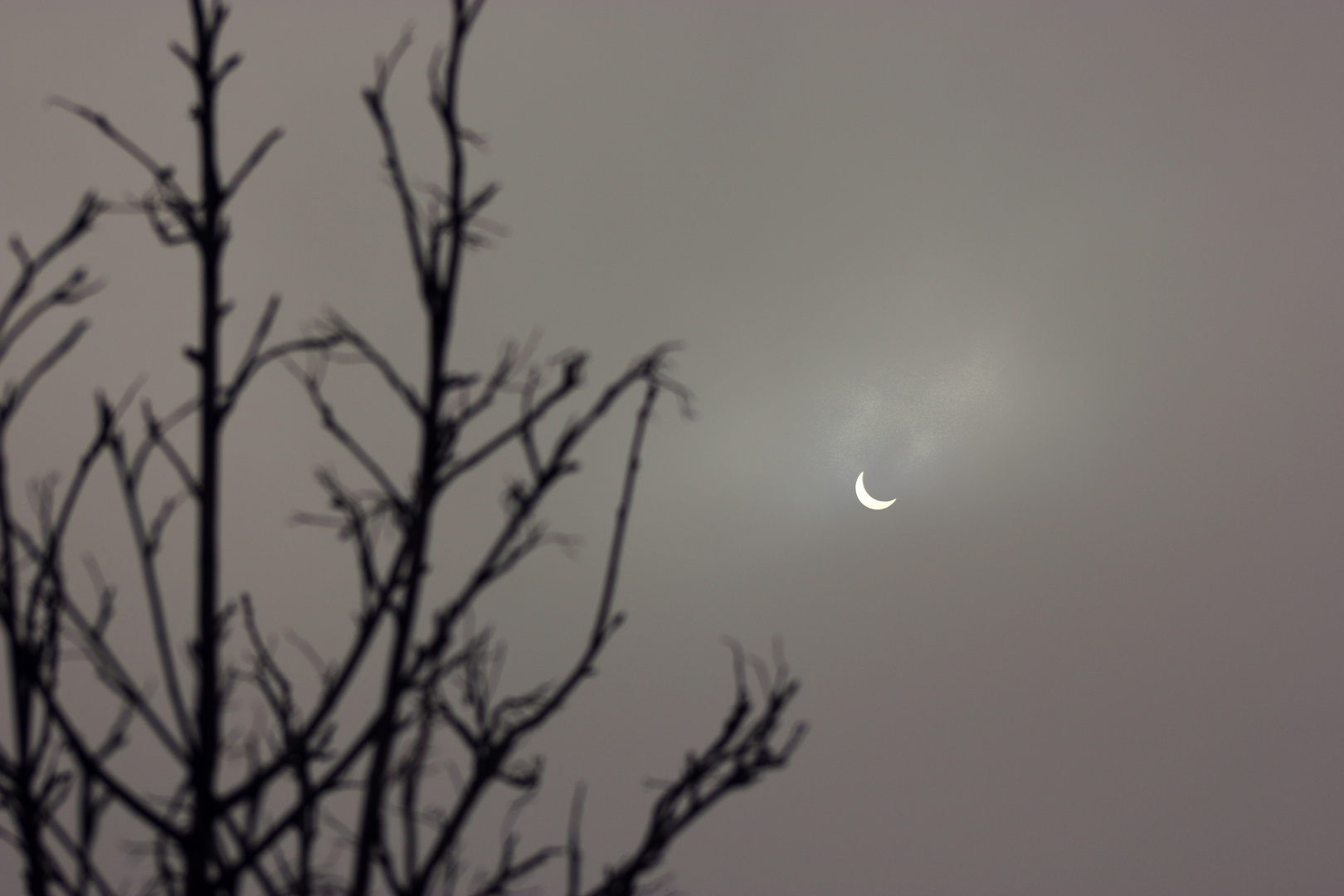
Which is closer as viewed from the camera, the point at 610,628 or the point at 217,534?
the point at 217,534

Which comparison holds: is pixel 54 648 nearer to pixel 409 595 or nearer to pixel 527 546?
pixel 409 595

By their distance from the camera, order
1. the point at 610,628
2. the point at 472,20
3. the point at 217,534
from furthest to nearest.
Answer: the point at 610,628
the point at 472,20
the point at 217,534

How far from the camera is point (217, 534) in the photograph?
1.61 meters

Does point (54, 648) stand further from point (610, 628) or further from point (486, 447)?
point (610, 628)

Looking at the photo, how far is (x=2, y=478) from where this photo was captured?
181cm

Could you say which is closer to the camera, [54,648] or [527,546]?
[527,546]

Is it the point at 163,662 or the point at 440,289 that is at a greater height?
the point at 440,289

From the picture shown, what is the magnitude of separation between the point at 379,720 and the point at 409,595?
8.9 inches

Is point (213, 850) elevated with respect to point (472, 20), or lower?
lower

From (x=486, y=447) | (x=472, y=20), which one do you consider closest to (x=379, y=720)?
(x=486, y=447)

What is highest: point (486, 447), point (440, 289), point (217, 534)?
point (440, 289)

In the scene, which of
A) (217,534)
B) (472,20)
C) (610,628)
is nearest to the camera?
(217,534)

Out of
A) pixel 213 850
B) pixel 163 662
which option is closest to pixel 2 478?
pixel 163 662

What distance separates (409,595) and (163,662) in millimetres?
572
